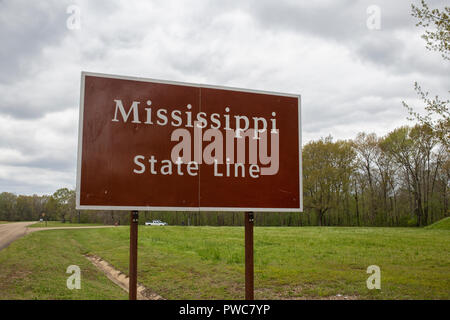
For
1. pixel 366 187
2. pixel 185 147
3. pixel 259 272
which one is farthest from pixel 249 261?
pixel 366 187

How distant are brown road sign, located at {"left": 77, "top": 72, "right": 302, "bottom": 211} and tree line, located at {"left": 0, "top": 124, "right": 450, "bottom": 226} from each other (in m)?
46.9

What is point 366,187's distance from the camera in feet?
203

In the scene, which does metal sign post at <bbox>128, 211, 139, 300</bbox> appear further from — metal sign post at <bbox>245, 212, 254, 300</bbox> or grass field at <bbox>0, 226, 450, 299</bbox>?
grass field at <bbox>0, 226, 450, 299</bbox>

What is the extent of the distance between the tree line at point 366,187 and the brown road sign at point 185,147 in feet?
154

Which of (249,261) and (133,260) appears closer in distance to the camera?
(133,260)

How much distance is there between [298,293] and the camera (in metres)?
9.15

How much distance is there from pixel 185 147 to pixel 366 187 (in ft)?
201

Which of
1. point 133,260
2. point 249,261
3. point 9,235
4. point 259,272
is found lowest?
point 9,235

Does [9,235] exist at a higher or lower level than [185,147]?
lower

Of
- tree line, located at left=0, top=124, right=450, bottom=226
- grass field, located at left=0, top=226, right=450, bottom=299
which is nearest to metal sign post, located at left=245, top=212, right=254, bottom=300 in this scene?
grass field, located at left=0, top=226, right=450, bottom=299

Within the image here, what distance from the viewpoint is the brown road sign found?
5203mm

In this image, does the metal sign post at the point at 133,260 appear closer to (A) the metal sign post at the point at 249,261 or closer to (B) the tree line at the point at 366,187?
(A) the metal sign post at the point at 249,261

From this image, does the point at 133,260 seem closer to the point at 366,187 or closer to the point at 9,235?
the point at 9,235
